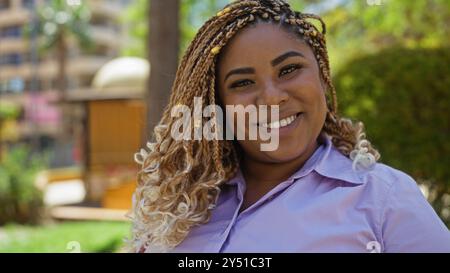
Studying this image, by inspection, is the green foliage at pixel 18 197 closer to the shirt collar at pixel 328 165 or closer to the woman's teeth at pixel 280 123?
the shirt collar at pixel 328 165

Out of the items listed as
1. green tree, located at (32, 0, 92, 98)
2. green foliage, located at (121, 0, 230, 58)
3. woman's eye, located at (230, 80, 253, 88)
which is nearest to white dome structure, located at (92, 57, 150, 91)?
green foliage, located at (121, 0, 230, 58)

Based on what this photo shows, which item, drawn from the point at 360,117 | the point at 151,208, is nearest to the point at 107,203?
the point at 360,117

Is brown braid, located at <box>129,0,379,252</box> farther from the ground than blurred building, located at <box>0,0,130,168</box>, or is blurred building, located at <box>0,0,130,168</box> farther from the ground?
blurred building, located at <box>0,0,130,168</box>

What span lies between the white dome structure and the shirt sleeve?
13.4 m

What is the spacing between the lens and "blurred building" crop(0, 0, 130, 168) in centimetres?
4625

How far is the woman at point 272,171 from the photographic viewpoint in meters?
1.56

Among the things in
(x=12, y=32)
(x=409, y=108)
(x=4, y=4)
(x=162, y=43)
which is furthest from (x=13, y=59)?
(x=409, y=108)

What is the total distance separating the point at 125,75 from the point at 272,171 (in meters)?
13.8

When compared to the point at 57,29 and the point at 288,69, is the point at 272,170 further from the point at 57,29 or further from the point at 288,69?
the point at 57,29

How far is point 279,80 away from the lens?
1.72 metres

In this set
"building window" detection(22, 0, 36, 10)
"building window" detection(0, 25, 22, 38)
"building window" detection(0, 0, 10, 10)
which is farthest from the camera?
"building window" detection(0, 25, 22, 38)

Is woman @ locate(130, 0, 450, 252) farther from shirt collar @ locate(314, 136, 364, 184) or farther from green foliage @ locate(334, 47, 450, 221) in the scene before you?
green foliage @ locate(334, 47, 450, 221)

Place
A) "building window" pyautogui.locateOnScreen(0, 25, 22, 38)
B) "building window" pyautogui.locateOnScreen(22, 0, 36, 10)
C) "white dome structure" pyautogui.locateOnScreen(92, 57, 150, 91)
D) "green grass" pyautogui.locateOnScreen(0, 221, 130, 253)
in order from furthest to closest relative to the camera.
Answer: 1. "building window" pyautogui.locateOnScreen(0, 25, 22, 38)
2. "building window" pyautogui.locateOnScreen(22, 0, 36, 10)
3. "white dome structure" pyautogui.locateOnScreen(92, 57, 150, 91)
4. "green grass" pyautogui.locateOnScreen(0, 221, 130, 253)

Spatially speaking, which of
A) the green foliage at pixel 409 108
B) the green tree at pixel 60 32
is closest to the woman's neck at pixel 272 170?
the green foliage at pixel 409 108
